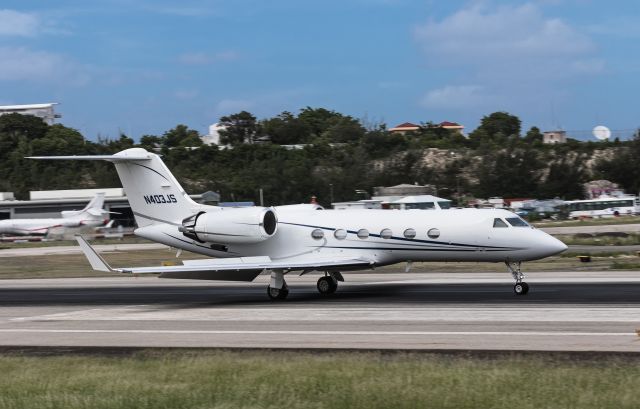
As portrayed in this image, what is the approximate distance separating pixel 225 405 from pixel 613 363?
5.68m

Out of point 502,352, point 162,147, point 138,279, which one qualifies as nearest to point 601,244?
point 138,279

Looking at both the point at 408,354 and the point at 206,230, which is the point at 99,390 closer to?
the point at 408,354

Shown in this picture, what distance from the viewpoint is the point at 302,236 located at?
25.5 m

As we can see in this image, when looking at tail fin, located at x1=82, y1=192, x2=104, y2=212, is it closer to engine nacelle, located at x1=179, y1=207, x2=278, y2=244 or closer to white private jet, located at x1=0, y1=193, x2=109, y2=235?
white private jet, located at x1=0, y1=193, x2=109, y2=235

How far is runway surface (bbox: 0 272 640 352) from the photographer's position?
53.4ft

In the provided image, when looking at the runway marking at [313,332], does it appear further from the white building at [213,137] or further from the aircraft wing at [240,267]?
the white building at [213,137]

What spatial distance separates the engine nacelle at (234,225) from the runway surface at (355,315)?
170 centimetres

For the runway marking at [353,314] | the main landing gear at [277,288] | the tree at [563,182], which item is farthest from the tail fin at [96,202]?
the main landing gear at [277,288]

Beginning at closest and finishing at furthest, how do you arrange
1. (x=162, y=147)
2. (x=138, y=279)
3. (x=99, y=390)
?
(x=99, y=390) < (x=138, y=279) < (x=162, y=147)

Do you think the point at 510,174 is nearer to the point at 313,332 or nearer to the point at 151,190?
the point at 151,190

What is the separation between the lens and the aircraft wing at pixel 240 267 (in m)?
23.4

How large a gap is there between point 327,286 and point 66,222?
182 ft

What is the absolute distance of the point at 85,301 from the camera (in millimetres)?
26297

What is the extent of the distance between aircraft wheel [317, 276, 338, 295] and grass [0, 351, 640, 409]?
35.0 ft
